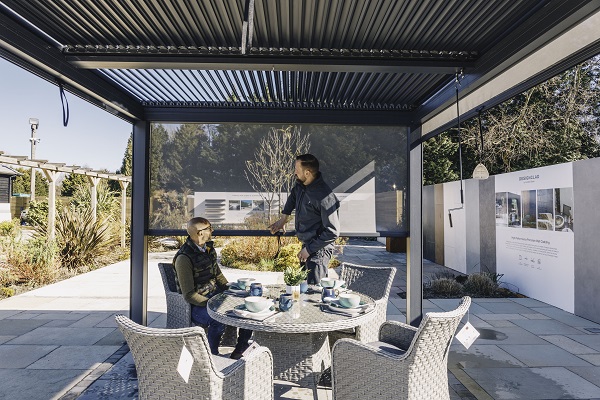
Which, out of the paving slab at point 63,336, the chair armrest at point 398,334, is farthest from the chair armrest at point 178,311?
the chair armrest at point 398,334

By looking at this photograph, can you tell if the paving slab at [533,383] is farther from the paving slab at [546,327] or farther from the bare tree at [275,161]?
the bare tree at [275,161]

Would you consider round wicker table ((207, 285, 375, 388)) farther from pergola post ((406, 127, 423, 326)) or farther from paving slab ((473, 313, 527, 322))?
paving slab ((473, 313, 527, 322))

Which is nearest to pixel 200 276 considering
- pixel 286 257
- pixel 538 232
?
pixel 286 257

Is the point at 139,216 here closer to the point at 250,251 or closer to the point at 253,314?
the point at 253,314

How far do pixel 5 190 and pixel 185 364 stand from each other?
74.4ft

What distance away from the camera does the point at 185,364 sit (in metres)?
1.80

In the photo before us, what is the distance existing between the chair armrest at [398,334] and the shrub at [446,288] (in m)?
4.37

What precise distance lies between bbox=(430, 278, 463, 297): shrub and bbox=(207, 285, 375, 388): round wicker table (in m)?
4.21

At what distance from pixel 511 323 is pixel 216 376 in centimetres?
460

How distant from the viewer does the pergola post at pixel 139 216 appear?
4.57m

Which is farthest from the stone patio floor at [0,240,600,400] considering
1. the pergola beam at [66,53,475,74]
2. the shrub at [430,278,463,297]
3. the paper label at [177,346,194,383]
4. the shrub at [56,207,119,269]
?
the pergola beam at [66,53,475,74]

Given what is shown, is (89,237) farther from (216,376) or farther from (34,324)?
(216,376)

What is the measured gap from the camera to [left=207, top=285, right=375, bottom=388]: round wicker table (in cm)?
255

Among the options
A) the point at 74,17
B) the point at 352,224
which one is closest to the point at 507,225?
the point at 352,224
